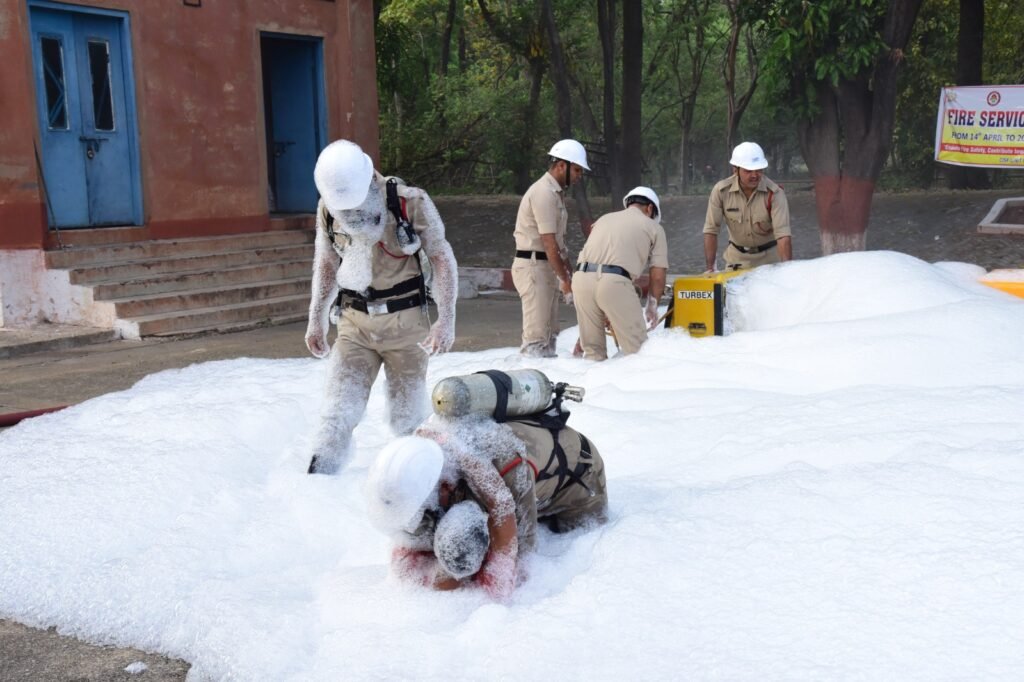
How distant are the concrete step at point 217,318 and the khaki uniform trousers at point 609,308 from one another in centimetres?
422

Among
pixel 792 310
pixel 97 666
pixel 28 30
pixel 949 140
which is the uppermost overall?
pixel 28 30

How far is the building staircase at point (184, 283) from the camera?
377 inches

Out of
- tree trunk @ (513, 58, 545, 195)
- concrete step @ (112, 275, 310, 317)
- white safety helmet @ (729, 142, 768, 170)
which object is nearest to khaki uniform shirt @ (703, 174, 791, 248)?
white safety helmet @ (729, 142, 768, 170)

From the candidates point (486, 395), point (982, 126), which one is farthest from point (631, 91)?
point (486, 395)

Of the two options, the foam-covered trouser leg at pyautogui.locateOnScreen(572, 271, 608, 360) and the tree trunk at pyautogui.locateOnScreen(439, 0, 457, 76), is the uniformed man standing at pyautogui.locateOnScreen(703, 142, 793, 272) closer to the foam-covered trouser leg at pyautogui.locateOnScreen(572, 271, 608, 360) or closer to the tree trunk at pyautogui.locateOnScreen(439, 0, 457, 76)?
→ the foam-covered trouser leg at pyautogui.locateOnScreen(572, 271, 608, 360)

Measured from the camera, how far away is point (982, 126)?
1138 centimetres

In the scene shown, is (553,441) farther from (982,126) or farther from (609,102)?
(609,102)

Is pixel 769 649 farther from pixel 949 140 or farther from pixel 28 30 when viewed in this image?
pixel 949 140

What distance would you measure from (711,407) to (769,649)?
231 centimetres

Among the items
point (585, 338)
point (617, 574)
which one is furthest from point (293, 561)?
point (585, 338)

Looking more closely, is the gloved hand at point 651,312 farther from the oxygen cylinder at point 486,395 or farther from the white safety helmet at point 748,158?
the oxygen cylinder at point 486,395

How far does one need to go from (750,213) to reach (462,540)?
5003mm

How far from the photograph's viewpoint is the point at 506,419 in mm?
3584

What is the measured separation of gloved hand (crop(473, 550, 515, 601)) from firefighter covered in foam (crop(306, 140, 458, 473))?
1.66 metres
